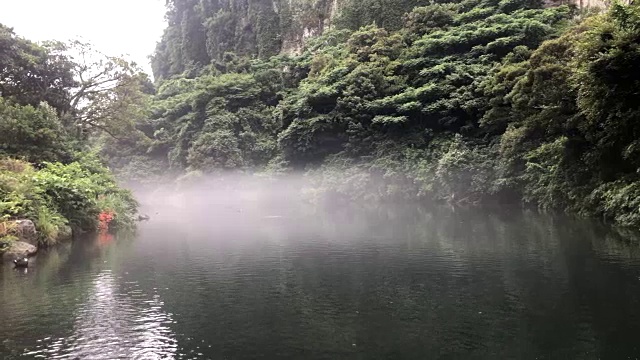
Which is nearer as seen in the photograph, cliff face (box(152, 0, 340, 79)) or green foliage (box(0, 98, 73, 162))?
green foliage (box(0, 98, 73, 162))

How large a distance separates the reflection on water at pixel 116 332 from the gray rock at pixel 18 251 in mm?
5175

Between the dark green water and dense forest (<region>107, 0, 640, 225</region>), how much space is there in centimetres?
548

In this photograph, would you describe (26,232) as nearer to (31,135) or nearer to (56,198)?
(56,198)

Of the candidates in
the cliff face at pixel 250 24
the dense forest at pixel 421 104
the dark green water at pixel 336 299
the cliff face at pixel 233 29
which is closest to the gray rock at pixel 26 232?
the dark green water at pixel 336 299

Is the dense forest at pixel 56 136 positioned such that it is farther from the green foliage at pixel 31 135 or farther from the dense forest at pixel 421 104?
the dense forest at pixel 421 104

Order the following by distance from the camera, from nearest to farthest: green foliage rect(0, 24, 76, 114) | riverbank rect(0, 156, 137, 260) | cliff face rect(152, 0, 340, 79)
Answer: riverbank rect(0, 156, 137, 260), green foliage rect(0, 24, 76, 114), cliff face rect(152, 0, 340, 79)

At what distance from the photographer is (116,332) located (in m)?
8.97

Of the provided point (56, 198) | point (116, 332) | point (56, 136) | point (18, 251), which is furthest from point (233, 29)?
point (116, 332)

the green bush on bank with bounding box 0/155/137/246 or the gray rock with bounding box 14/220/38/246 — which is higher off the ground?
the green bush on bank with bounding box 0/155/137/246

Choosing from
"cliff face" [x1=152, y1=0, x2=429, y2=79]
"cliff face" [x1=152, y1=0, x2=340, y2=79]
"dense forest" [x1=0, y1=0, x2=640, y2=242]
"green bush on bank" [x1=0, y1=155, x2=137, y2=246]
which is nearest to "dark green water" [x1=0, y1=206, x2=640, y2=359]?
"green bush on bank" [x1=0, y1=155, x2=137, y2=246]

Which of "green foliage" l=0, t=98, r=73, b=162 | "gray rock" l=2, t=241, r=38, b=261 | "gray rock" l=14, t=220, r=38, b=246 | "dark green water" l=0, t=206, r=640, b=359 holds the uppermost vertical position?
"green foliage" l=0, t=98, r=73, b=162

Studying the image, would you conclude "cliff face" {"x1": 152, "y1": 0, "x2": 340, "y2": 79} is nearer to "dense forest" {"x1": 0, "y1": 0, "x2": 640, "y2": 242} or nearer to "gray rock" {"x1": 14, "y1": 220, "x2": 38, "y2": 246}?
"dense forest" {"x1": 0, "y1": 0, "x2": 640, "y2": 242}

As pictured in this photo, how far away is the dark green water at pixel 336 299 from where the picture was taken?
26.3 feet

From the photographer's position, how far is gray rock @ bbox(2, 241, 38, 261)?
599 inches
